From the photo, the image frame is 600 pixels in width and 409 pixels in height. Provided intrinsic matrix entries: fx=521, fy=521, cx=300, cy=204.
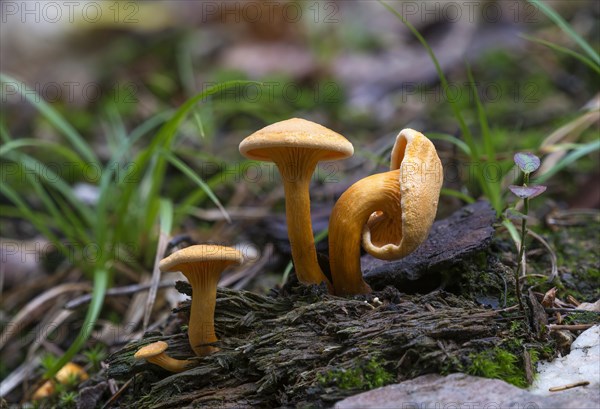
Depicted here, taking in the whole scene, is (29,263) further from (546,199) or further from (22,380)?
(546,199)

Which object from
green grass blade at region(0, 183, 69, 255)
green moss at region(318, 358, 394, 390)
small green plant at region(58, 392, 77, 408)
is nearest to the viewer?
green moss at region(318, 358, 394, 390)

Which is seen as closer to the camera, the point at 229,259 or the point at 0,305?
the point at 229,259

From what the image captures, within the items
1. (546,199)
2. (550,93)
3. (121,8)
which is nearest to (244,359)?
(546,199)

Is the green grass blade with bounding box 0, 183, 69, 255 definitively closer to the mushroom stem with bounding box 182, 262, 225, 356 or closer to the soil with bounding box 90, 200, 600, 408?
the soil with bounding box 90, 200, 600, 408

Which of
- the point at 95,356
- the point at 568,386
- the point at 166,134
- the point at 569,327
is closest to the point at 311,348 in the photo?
the point at 568,386

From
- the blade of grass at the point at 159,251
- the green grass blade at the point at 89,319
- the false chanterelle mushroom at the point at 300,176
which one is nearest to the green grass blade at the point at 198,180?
the blade of grass at the point at 159,251

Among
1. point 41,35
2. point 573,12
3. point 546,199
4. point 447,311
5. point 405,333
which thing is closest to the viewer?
point 405,333

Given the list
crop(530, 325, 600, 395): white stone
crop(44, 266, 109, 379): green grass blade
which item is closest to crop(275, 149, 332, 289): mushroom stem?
crop(530, 325, 600, 395): white stone
